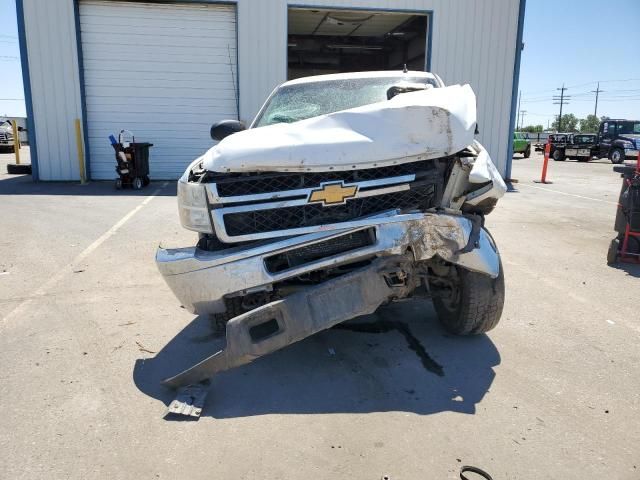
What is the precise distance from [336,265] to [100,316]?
244cm

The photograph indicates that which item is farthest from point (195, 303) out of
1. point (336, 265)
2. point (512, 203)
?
point (512, 203)

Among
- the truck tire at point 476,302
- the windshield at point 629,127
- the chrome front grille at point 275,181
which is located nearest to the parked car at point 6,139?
the chrome front grille at point 275,181

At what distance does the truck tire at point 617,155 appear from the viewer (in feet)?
94.1

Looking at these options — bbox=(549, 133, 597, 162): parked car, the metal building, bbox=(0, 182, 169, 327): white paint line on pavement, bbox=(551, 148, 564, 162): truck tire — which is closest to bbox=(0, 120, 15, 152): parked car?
the metal building

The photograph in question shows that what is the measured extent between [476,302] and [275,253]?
157 cm

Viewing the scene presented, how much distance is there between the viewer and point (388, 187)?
323 cm

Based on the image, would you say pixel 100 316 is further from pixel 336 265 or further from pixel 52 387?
pixel 336 265

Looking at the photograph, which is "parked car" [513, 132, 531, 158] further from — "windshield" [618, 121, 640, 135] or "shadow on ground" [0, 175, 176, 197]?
"shadow on ground" [0, 175, 176, 197]

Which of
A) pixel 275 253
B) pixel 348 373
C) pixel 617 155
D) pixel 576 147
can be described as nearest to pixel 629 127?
pixel 617 155

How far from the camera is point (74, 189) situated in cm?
1234

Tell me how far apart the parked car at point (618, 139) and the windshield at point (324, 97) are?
28267 mm

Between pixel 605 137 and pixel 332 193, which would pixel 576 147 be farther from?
pixel 332 193

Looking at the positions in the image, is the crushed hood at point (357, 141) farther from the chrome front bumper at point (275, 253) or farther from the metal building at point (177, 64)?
the metal building at point (177, 64)

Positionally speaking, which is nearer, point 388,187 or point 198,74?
point 388,187
